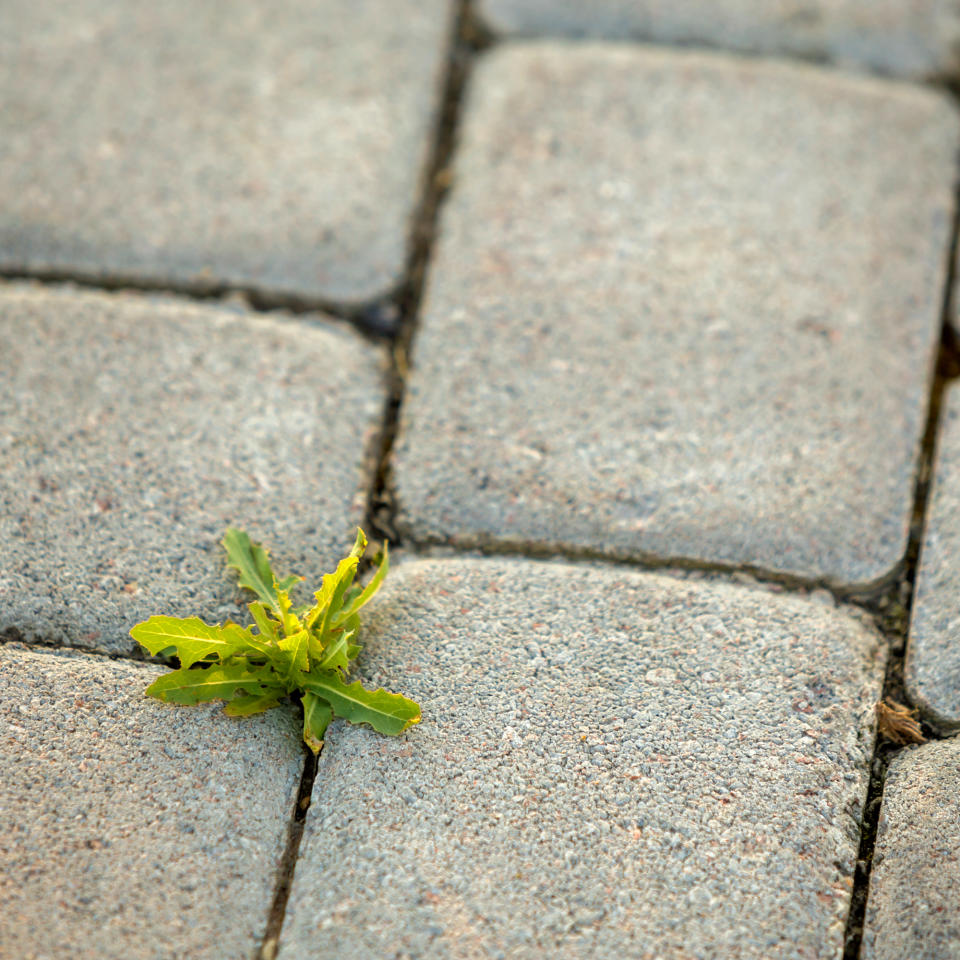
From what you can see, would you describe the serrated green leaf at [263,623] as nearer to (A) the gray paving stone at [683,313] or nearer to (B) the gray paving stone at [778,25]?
(A) the gray paving stone at [683,313]

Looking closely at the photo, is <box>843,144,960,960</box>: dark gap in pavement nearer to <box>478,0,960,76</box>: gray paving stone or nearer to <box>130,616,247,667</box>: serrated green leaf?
<box>478,0,960,76</box>: gray paving stone

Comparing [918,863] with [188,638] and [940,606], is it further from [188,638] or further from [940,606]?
[188,638]

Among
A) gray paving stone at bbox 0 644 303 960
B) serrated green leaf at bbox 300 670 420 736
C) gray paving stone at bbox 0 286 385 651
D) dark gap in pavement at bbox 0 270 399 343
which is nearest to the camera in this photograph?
gray paving stone at bbox 0 644 303 960

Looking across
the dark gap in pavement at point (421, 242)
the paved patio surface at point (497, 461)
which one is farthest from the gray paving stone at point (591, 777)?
the dark gap in pavement at point (421, 242)

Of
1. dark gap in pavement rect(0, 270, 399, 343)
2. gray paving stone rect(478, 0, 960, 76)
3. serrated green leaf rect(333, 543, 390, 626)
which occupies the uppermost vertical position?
A: gray paving stone rect(478, 0, 960, 76)

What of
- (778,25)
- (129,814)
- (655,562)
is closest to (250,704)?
(129,814)

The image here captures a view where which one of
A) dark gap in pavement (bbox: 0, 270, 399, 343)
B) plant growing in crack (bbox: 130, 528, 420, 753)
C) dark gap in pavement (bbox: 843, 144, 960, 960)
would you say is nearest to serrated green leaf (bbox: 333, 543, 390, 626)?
plant growing in crack (bbox: 130, 528, 420, 753)
